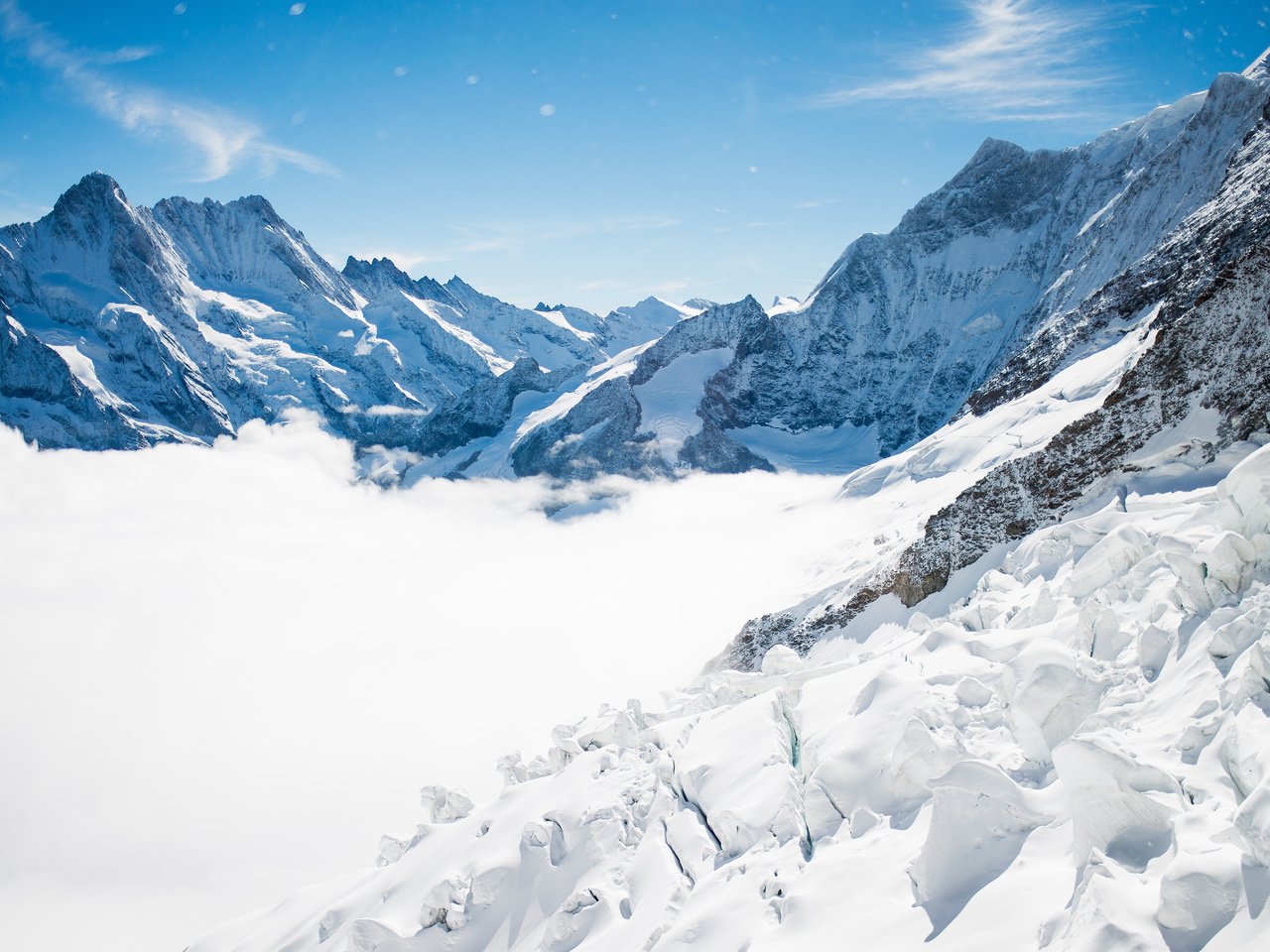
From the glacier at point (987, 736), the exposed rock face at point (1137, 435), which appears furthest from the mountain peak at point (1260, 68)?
the exposed rock face at point (1137, 435)

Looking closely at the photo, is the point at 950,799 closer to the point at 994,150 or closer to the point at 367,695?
the point at 367,695

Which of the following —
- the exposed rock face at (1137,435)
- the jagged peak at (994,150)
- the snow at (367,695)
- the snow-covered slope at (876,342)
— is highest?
the jagged peak at (994,150)

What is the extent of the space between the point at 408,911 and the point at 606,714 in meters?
8.88

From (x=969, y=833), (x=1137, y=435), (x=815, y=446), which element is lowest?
(x=969, y=833)

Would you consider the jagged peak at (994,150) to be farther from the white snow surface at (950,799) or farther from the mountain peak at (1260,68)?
the white snow surface at (950,799)

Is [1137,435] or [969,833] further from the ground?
[1137,435]

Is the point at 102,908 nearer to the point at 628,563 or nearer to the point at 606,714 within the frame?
the point at 628,563

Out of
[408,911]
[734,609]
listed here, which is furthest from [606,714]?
[734,609]

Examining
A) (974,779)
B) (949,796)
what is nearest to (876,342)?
(974,779)

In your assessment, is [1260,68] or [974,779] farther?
[1260,68]

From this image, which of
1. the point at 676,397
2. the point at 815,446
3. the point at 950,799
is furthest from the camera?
the point at 676,397

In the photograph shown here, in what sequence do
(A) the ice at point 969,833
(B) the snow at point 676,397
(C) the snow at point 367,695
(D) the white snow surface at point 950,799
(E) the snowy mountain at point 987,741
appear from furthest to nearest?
(B) the snow at point 676,397 → (C) the snow at point 367,695 → (A) the ice at point 969,833 → (E) the snowy mountain at point 987,741 → (D) the white snow surface at point 950,799

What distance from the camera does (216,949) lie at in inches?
848

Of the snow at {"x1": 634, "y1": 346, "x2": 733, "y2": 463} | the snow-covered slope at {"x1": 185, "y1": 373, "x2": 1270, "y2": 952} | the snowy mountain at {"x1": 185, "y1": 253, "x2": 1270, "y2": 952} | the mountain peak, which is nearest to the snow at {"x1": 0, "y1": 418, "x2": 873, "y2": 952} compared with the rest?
the snow-covered slope at {"x1": 185, "y1": 373, "x2": 1270, "y2": 952}
